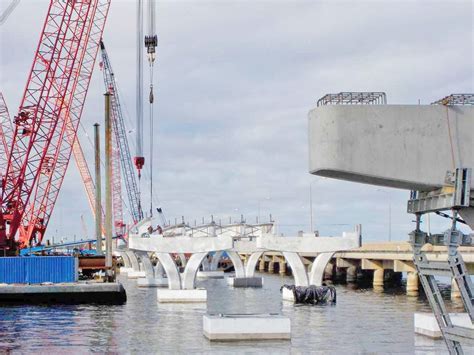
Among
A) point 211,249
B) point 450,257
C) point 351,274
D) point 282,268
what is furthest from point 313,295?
point 282,268

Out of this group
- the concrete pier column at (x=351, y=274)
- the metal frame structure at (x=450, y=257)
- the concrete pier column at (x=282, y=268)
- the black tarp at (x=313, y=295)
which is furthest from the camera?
the concrete pier column at (x=282, y=268)

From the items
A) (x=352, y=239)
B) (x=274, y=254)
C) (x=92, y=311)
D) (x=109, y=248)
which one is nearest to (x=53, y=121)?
(x=109, y=248)

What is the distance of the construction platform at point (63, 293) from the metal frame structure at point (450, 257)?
58.2 metres

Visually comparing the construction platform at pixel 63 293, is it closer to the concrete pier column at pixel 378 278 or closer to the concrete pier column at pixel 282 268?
the concrete pier column at pixel 378 278

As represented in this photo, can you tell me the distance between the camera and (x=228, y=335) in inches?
1820

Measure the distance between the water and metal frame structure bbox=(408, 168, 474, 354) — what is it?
17.7 m

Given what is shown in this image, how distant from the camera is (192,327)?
184ft

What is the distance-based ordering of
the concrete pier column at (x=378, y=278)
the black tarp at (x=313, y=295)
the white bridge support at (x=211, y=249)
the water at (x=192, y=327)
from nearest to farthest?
the water at (x=192, y=327)
the white bridge support at (x=211, y=249)
the black tarp at (x=313, y=295)
the concrete pier column at (x=378, y=278)

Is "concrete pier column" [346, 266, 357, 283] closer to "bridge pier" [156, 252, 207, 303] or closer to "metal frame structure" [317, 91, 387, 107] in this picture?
"bridge pier" [156, 252, 207, 303]

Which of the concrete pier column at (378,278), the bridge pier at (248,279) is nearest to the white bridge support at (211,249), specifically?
the bridge pier at (248,279)

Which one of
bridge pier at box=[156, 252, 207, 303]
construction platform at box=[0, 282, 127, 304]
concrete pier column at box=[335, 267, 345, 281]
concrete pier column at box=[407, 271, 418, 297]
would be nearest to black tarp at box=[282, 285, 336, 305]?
bridge pier at box=[156, 252, 207, 303]

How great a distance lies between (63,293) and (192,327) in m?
27.3

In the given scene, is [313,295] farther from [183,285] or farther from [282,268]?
[282,268]

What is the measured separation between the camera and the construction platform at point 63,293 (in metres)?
79.3
